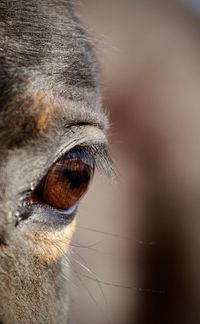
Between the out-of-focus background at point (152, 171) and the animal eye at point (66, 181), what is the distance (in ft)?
16.5

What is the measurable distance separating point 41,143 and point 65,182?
1.16 feet

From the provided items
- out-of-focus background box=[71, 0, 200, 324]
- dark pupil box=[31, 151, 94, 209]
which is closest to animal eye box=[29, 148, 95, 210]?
dark pupil box=[31, 151, 94, 209]

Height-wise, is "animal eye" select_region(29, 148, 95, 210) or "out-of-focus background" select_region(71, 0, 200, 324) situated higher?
"animal eye" select_region(29, 148, 95, 210)

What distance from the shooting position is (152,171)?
896 centimetres

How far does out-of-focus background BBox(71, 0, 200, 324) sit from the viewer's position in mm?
8609

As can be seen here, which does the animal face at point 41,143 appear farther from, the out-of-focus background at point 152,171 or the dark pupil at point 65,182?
the out-of-focus background at point 152,171

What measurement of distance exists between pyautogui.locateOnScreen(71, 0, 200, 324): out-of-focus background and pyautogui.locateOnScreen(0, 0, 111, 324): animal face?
5.13 m

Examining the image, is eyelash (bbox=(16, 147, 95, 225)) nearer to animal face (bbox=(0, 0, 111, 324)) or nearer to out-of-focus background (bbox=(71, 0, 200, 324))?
animal face (bbox=(0, 0, 111, 324))

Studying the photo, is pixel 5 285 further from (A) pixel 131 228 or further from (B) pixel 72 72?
(A) pixel 131 228

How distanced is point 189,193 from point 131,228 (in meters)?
0.70

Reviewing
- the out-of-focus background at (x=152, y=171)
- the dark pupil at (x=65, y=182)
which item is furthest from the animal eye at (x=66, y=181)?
the out-of-focus background at (x=152, y=171)

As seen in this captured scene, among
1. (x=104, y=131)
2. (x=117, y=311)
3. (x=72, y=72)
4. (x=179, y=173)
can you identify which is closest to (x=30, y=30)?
(x=72, y=72)

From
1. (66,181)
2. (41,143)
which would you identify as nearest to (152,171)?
(66,181)

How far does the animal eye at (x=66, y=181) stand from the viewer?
2.95 m
